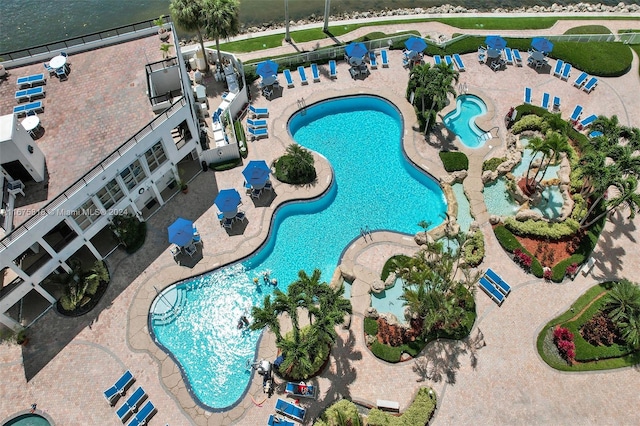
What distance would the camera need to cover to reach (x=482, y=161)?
41562mm

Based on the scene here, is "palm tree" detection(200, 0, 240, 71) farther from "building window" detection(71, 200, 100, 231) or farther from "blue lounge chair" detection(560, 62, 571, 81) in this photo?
"blue lounge chair" detection(560, 62, 571, 81)

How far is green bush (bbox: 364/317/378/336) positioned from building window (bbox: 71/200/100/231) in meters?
21.8

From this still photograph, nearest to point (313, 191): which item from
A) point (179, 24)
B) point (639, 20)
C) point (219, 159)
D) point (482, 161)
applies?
point (219, 159)

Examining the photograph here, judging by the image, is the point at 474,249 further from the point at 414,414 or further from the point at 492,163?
the point at 414,414

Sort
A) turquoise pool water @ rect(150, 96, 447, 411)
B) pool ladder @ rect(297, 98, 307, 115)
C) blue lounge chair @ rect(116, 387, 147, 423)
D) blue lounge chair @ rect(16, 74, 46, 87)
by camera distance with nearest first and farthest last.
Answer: blue lounge chair @ rect(116, 387, 147, 423), turquoise pool water @ rect(150, 96, 447, 411), blue lounge chair @ rect(16, 74, 46, 87), pool ladder @ rect(297, 98, 307, 115)

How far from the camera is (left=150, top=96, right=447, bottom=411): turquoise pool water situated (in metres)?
31.0

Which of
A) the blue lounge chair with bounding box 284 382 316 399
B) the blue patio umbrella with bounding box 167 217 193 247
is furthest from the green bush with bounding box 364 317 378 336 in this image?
the blue patio umbrella with bounding box 167 217 193 247

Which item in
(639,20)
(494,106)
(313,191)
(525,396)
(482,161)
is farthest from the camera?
(639,20)

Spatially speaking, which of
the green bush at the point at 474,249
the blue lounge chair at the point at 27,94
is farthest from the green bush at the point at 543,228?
the blue lounge chair at the point at 27,94

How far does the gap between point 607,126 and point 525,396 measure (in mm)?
23146

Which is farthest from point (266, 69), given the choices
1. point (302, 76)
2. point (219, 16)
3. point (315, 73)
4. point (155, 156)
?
point (155, 156)

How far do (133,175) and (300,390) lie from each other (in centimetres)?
2060

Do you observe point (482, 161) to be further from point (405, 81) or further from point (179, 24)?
point (179, 24)

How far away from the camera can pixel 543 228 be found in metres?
36.3
